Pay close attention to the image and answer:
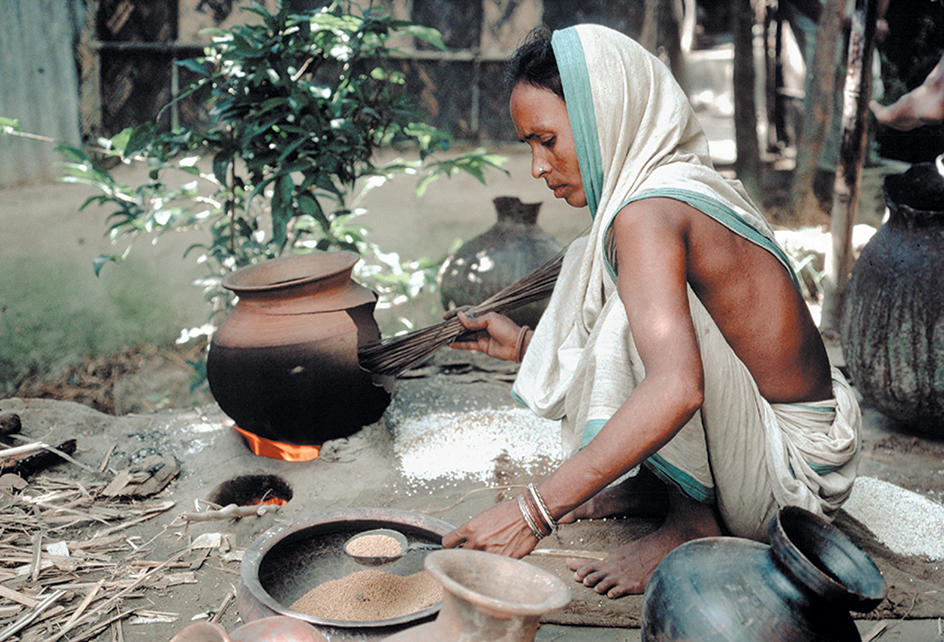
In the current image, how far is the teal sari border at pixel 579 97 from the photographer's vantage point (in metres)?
2.01

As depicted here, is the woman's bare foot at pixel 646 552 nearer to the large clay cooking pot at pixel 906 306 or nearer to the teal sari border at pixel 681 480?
the teal sari border at pixel 681 480

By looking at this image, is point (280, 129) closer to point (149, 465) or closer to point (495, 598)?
point (149, 465)

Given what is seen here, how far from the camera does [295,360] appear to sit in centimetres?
289

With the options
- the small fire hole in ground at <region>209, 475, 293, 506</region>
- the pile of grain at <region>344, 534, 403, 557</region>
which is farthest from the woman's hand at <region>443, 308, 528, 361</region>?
the pile of grain at <region>344, 534, 403, 557</region>

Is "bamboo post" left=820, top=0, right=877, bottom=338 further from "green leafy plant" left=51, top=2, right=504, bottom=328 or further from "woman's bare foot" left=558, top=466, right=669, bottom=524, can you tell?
"woman's bare foot" left=558, top=466, right=669, bottom=524

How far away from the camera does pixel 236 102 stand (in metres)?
3.28

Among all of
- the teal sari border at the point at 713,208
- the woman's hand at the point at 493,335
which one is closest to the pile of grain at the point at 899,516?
the teal sari border at the point at 713,208

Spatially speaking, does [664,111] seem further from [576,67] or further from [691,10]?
[691,10]

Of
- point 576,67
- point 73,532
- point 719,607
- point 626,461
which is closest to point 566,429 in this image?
point 626,461

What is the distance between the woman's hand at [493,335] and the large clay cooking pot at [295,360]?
46 centimetres

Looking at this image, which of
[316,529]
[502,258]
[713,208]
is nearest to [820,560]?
[713,208]

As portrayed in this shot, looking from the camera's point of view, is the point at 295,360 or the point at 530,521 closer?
the point at 530,521

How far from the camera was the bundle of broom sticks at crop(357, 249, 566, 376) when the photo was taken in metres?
2.87

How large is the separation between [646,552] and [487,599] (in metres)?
1.05
